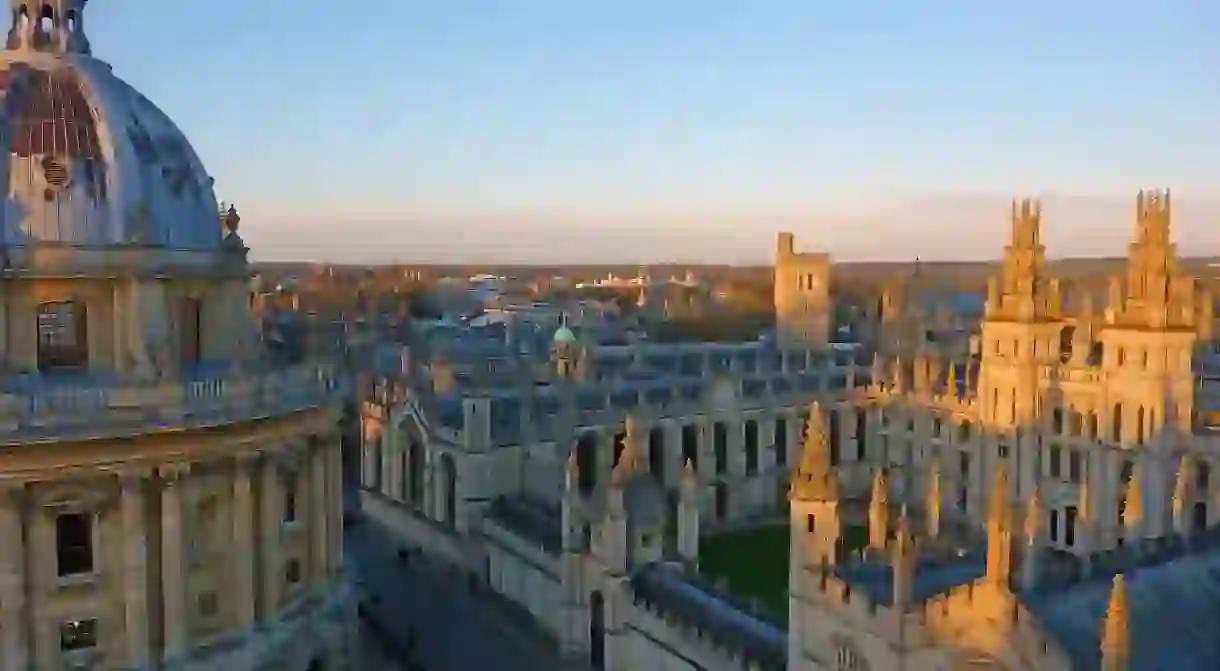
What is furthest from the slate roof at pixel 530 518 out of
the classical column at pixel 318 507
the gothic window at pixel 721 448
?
the gothic window at pixel 721 448

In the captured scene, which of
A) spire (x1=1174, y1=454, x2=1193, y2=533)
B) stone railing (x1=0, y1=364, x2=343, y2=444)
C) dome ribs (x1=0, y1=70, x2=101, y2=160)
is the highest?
dome ribs (x1=0, y1=70, x2=101, y2=160)

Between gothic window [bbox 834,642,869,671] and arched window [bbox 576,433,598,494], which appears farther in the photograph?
arched window [bbox 576,433,598,494]

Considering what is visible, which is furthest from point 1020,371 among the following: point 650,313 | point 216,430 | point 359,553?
point 650,313

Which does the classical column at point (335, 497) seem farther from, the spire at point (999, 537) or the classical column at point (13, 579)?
the spire at point (999, 537)

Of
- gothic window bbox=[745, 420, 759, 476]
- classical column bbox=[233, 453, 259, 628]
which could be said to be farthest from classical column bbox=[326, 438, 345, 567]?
gothic window bbox=[745, 420, 759, 476]

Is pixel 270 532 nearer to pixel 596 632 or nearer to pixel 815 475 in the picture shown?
pixel 596 632

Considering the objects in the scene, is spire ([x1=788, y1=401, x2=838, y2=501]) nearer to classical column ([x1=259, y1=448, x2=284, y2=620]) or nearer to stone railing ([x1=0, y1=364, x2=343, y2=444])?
stone railing ([x1=0, y1=364, x2=343, y2=444])
